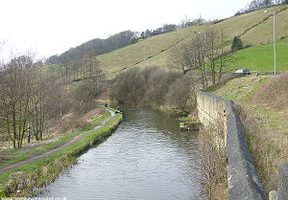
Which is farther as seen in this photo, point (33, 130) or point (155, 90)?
point (155, 90)

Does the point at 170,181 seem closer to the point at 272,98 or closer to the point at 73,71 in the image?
the point at 272,98

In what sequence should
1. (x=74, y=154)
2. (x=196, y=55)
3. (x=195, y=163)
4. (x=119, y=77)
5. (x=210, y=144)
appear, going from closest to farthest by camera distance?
(x=210, y=144) → (x=195, y=163) → (x=74, y=154) → (x=196, y=55) → (x=119, y=77)

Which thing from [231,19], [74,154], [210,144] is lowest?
[74,154]

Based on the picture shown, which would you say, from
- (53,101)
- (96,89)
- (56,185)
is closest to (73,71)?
(96,89)

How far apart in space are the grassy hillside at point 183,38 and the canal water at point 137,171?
4784 centimetres

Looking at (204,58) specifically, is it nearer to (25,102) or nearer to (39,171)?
(25,102)

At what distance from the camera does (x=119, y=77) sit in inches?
3359

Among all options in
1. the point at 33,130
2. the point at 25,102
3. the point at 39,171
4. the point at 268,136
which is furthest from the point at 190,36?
the point at 268,136

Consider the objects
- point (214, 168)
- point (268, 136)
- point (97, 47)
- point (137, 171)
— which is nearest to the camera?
point (268, 136)

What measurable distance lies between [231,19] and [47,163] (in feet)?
355

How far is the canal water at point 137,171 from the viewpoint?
21547mm

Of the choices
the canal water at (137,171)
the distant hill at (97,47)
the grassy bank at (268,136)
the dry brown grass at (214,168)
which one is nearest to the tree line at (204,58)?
the canal water at (137,171)

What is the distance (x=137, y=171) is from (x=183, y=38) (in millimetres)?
106414

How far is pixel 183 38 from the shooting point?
129250mm
